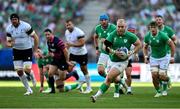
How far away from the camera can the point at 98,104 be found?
2058 cm

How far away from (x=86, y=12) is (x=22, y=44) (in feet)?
60.4

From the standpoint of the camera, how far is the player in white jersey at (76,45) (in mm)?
27000

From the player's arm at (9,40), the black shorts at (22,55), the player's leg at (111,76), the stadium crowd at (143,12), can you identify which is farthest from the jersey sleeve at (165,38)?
the stadium crowd at (143,12)

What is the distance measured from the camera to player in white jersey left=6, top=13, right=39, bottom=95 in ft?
82.1

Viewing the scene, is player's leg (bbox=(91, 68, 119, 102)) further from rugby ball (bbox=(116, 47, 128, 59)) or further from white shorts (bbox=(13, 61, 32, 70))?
white shorts (bbox=(13, 61, 32, 70))

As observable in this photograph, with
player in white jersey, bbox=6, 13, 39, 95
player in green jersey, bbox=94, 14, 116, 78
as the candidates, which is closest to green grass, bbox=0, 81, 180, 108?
player in white jersey, bbox=6, 13, 39, 95

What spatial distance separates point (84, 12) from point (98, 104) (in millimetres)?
23288

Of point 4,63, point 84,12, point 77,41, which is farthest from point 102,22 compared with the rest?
point 84,12

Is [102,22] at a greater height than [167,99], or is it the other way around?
[102,22]

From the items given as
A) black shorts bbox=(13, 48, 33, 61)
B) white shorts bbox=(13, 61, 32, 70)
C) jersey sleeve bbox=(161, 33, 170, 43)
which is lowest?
white shorts bbox=(13, 61, 32, 70)

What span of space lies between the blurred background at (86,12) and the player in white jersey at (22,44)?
48.7 feet

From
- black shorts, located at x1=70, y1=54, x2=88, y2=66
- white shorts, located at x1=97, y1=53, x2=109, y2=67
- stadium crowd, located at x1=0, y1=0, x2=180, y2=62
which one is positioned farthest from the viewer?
stadium crowd, located at x1=0, y1=0, x2=180, y2=62

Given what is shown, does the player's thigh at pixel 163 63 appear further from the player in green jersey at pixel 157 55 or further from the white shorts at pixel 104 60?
the white shorts at pixel 104 60

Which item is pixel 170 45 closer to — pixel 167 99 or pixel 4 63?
pixel 167 99
